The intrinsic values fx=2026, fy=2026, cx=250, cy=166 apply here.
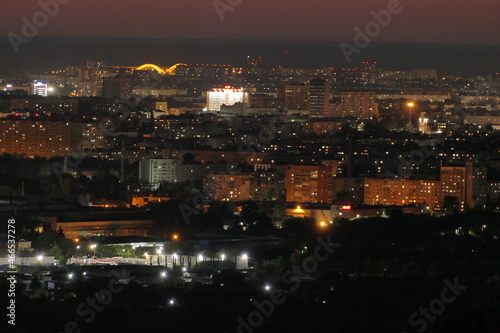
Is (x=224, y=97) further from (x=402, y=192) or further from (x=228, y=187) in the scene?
(x=402, y=192)

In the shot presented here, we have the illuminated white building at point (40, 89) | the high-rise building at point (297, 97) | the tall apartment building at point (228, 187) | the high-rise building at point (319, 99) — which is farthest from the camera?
the illuminated white building at point (40, 89)

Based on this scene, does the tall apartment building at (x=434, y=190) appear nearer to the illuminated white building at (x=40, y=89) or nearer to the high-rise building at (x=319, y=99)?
the high-rise building at (x=319, y=99)

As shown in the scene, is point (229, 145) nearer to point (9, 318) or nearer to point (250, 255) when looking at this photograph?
point (250, 255)

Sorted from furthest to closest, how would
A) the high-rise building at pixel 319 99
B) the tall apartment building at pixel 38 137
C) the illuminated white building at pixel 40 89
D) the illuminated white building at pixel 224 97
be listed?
the illuminated white building at pixel 224 97 < the illuminated white building at pixel 40 89 < the high-rise building at pixel 319 99 < the tall apartment building at pixel 38 137

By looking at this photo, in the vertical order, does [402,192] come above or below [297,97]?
below

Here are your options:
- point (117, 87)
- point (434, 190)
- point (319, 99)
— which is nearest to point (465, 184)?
point (434, 190)

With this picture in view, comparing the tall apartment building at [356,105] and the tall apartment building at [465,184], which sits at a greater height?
the tall apartment building at [356,105]

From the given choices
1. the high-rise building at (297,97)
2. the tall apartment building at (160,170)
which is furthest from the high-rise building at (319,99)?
the tall apartment building at (160,170)

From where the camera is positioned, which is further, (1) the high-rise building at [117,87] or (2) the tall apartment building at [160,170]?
(1) the high-rise building at [117,87]
